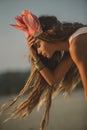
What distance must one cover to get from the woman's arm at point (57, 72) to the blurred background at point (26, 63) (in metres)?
0.53

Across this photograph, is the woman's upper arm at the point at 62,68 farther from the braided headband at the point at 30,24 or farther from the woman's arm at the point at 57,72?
the braided headband at the point at 30,24

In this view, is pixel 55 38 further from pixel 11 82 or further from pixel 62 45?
pixel 11 82

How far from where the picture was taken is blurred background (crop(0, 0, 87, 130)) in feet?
6.35

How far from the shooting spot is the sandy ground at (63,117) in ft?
7.23

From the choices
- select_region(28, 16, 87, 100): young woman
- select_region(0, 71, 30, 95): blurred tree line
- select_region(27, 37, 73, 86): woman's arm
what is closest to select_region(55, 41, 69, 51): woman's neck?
select_region(28, 16, 87, 100): young woman

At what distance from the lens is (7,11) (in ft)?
6.48

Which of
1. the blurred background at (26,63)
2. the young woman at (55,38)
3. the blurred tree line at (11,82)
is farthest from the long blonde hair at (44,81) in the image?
the blurred tree line at (11,82)

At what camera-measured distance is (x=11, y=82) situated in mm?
2252

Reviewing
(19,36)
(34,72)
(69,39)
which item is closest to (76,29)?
(69,39)

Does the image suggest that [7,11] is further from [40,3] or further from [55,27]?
[55,27]

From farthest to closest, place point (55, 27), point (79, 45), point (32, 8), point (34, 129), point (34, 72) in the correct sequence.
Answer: point (34, 129) < point (32, 8) < point (34, 72) < point (55, 27) < point (79, 45)

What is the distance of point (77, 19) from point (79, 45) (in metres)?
0.86

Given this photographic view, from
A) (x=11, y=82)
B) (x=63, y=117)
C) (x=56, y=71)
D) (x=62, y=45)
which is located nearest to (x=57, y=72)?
(x=56, y=71)

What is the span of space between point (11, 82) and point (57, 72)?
0.95 meters
